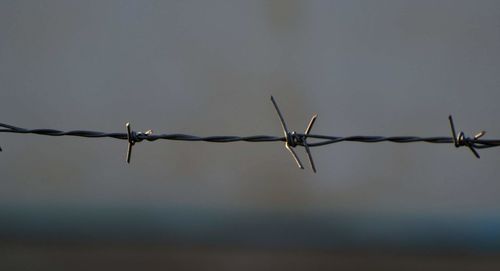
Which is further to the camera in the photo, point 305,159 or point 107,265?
point 107,265

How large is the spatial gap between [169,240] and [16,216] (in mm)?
737

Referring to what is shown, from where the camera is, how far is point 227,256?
10.8 ft

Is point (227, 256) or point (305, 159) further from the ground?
point (305, 159)

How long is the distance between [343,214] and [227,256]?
0.58 meters

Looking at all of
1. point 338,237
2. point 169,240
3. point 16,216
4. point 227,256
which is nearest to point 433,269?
point 338,237

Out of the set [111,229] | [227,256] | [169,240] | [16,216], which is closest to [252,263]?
[227,256]

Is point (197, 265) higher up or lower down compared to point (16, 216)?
lower down

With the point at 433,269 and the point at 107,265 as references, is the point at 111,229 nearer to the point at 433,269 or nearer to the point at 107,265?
the point at 107,265

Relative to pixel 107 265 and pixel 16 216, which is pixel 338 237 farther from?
pixel 16 216

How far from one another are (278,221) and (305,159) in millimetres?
353

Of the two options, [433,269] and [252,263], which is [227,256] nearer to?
[252,263]

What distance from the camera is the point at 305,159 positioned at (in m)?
3.07

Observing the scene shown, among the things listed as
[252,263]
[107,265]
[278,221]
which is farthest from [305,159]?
[107,265]

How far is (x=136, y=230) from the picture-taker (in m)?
3.30
